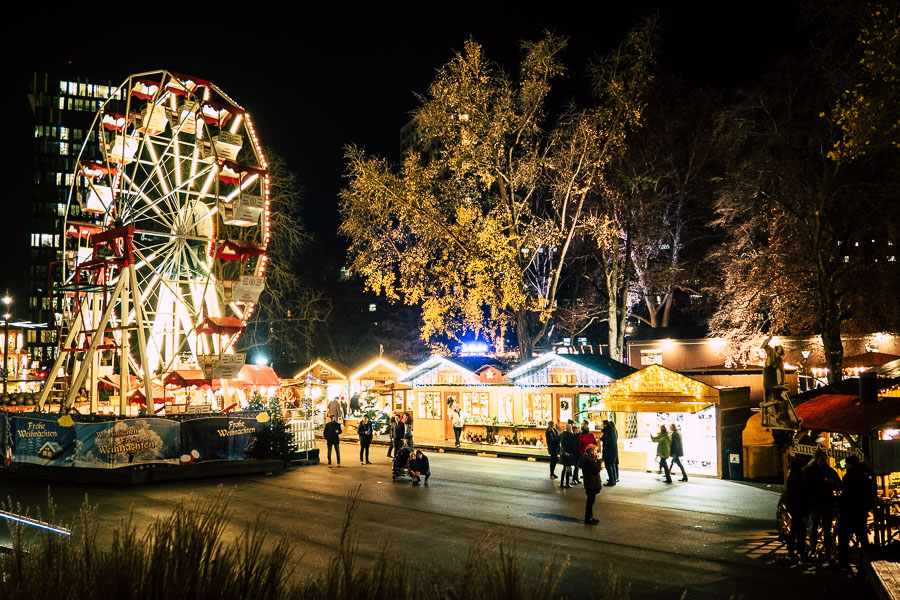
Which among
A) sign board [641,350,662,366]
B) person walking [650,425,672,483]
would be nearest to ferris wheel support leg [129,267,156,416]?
person walking [650,425,672,483]

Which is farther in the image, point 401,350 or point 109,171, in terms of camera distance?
point 401,350

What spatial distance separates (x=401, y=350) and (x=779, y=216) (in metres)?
35.2

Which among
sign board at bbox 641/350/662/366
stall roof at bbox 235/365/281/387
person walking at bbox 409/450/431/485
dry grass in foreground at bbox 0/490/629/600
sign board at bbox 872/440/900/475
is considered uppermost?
sign board at bbox 641/350/662/366

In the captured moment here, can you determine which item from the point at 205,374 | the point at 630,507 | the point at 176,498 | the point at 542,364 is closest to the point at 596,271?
the point at 542,364

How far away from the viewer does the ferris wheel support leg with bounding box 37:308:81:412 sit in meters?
24.6

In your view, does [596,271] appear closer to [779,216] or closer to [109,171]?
[779,216]

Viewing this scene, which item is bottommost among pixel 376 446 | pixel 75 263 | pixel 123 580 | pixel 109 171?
pixel 376 446

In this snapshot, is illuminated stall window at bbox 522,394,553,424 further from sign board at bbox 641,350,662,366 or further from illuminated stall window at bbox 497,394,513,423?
sign board at bbox 641,350,662,366

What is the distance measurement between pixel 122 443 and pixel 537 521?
447 inches

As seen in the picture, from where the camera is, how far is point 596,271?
43.9m

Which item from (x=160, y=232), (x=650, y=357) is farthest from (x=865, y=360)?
(x=160, y=232)

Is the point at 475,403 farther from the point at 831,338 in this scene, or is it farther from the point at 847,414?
the point at 847,414

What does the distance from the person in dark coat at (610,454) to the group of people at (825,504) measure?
7.30m

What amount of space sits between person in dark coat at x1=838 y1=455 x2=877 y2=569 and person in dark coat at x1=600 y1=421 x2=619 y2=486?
27.4ft
